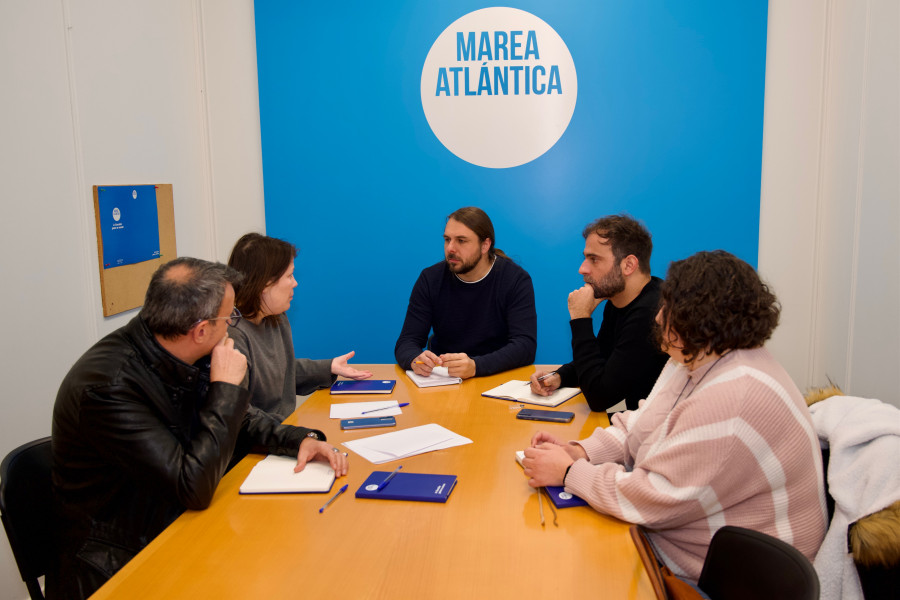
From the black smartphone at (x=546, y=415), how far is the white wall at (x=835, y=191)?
170 cm

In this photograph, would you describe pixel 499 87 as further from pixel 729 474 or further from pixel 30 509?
pixel 30 509

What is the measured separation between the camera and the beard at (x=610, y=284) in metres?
2.64

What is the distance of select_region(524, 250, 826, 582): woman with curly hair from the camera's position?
1.47 meters

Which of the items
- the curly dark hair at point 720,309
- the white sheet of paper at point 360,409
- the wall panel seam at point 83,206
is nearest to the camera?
the curly dark hair at point 720,309

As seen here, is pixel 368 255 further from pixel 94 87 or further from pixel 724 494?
pixel 724 494

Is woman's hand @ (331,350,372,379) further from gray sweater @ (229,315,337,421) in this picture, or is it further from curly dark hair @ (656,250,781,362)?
curly dark hair @ (656,250,781,362)

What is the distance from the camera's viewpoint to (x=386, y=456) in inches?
76.6

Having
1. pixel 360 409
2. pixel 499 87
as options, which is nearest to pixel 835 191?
pixel 499 87

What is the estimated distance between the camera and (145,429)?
1649 millimetres

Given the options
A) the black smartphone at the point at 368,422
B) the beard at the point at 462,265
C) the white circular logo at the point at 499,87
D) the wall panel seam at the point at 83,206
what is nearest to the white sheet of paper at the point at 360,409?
the black smartphone at the point at 368,422

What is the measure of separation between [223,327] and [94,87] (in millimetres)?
1828

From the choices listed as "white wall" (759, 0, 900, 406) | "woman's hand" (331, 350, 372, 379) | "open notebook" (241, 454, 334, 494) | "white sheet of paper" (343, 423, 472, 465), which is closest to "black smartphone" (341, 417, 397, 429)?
"white sheet of paper" (343, 423, 472, 465)

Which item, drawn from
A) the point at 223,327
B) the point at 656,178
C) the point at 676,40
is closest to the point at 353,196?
the point at 656,178

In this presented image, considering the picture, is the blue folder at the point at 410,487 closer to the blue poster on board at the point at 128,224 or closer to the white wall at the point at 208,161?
the white wall at the point at 208,161
